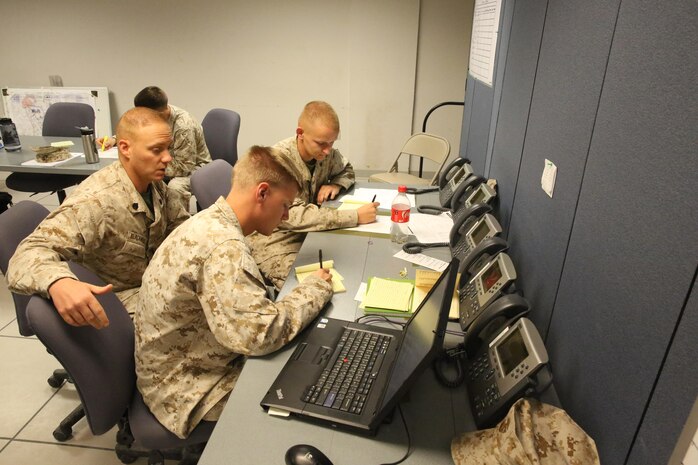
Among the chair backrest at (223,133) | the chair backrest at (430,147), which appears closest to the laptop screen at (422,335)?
the chair backrest at (430,147)

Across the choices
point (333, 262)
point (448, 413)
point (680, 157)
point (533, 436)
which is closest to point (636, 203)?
point (680, 157)

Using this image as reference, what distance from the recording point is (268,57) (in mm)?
4855

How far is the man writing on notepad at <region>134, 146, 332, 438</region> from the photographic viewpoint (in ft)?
3.91

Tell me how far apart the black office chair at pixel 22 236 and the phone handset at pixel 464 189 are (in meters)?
1.83

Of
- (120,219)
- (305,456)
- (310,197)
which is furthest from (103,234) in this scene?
(305,456)

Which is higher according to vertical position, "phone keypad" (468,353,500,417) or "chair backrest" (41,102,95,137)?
"chair backrest" (41,102,95,137)

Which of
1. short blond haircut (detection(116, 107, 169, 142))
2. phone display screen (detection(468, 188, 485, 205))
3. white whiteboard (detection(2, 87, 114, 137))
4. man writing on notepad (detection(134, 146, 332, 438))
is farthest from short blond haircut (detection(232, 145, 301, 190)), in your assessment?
white whiteboard (detection(2, 87, 114, 137))

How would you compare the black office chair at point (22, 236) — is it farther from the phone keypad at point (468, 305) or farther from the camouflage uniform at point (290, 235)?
the phone keypad at point (468, 305)

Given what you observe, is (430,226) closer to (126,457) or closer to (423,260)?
(423,260)

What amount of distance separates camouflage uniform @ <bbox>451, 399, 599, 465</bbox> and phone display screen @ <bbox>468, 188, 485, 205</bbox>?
1.25m

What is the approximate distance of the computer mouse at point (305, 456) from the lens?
90cm

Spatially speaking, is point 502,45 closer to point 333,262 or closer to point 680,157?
point 333,262

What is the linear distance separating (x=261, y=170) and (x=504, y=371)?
0.89 meters

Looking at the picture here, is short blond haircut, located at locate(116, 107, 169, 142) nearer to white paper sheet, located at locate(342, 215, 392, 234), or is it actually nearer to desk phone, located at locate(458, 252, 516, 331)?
white paper sheet, located at locate(342, 215, 392, 234)
